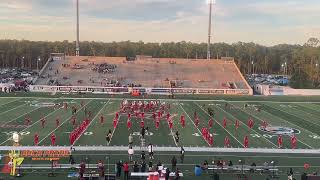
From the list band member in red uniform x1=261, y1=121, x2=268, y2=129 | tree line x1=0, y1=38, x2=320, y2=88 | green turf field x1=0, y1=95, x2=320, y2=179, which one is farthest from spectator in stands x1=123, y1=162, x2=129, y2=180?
tree line x1=0, y1=38, x2=320, y2=88

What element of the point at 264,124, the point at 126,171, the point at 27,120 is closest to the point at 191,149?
the point at 126,171

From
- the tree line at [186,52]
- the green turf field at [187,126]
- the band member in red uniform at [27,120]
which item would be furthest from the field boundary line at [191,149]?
the tree line at [186,52]

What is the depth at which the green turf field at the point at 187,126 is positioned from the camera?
78.7 ft

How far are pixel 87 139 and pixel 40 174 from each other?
25.6 feet

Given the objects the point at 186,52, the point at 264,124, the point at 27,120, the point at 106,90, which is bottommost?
the point at 264,124

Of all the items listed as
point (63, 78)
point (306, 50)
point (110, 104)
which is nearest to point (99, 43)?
point (306, 50)

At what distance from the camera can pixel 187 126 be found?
33000 mm

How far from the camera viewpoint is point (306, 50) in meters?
91.8

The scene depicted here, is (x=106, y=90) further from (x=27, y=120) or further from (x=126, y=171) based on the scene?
(x=126, y=171)

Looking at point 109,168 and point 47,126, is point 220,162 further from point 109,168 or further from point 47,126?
point 47,126

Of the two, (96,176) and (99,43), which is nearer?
(96,176)

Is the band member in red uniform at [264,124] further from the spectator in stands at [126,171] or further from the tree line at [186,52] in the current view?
the tree line at [186,52]

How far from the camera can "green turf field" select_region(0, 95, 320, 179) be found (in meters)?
24.0

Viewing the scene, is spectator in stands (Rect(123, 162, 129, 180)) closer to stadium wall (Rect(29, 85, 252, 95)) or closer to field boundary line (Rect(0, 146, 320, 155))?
field boundary line (Rect(0, 146, 320, 155))
